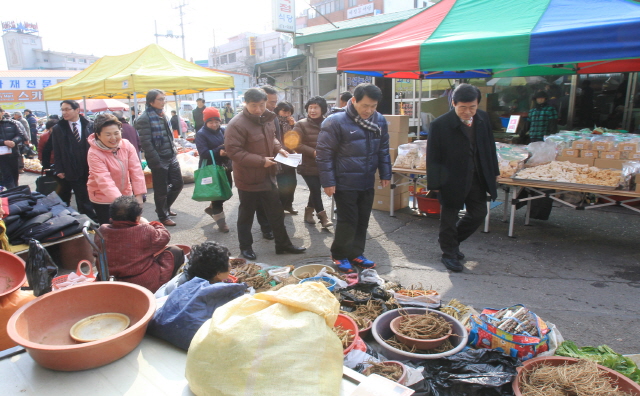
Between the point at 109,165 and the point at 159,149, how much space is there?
6.16ft

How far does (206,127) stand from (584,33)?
479 centimetres

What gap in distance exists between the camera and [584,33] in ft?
12.9

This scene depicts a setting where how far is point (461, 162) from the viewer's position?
415cm

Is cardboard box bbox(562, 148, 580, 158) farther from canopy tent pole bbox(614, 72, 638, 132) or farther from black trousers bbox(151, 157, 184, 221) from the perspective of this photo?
black trousers bbox(151, 157, 184, 221)

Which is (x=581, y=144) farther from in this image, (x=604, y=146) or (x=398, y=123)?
(x=398, y=123)

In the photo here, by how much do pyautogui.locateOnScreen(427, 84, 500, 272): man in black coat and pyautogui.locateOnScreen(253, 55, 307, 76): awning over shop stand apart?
11543 mm

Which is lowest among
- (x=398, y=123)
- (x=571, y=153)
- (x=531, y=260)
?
(x=531, y=260)

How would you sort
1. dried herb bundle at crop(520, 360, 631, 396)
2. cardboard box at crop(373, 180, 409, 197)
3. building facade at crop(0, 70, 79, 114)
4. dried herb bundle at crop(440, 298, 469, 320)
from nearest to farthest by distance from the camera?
dried herb bundle at crop(520, 360, 631, 396) → dried herb bundle at crop(440, 298, 469, 320) → cardboard box at crop(373, 180, 409, 197) → building facade at crop(0, 70, 79, 114)

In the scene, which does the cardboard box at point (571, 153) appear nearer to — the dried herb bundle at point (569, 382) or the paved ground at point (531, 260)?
the paved ground at point (531, 260)

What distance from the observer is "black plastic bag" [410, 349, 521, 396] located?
2.29 m

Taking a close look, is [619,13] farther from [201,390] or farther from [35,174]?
[35,174]

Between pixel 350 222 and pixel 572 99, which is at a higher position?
pixel 572 99

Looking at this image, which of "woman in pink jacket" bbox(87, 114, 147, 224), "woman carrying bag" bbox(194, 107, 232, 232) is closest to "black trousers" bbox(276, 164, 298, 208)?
"woman carrying bag" bbox(194, 107, 232, 232)

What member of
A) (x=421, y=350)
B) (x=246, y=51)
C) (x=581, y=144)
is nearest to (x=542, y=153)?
(x=581, y=144)
